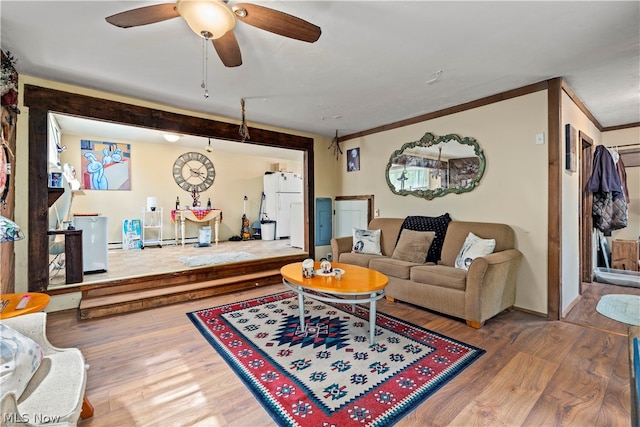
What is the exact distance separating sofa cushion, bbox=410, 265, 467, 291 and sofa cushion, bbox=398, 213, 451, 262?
1.63ft

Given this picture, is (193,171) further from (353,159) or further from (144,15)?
(144,15)

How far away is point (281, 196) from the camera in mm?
7605

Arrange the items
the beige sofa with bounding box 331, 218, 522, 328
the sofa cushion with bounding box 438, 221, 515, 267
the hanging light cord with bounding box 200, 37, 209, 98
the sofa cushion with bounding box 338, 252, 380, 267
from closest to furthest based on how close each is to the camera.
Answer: the hanging light cord with bounding box 200, 37, 209, 98 < the beige sofa with bounding box 331, 218, 522, 328 < the sofa cushion with bounding box 438, 221, 515, 267 < the sofa cushion with bounding box 338, 252, 380, 267

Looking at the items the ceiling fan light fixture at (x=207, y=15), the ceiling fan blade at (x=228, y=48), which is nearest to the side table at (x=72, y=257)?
the ceiling fan blade at (x=228, y=48)

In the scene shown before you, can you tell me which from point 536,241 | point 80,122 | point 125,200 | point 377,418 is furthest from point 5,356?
point 125,200

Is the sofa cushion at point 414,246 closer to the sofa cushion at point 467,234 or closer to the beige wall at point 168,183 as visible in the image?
the sofa cushion at point 467,234

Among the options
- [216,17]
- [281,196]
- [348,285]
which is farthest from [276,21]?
[281,196]

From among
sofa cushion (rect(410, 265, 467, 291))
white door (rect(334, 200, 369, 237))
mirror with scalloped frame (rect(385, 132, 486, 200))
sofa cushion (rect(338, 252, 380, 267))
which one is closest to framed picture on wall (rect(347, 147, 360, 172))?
white door (rect(334, 200, 369, 237))

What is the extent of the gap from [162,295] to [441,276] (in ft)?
10.3

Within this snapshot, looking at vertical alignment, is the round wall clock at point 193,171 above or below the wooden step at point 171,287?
above

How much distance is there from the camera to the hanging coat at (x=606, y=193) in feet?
12.2

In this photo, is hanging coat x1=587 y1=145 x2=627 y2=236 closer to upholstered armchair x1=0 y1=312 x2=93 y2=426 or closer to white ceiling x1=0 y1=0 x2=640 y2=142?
white ceiling x1=0 y1=0 x2=640 y2=142

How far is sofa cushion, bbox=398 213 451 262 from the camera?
3.62 meters

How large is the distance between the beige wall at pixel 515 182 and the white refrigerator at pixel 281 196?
168 inches
